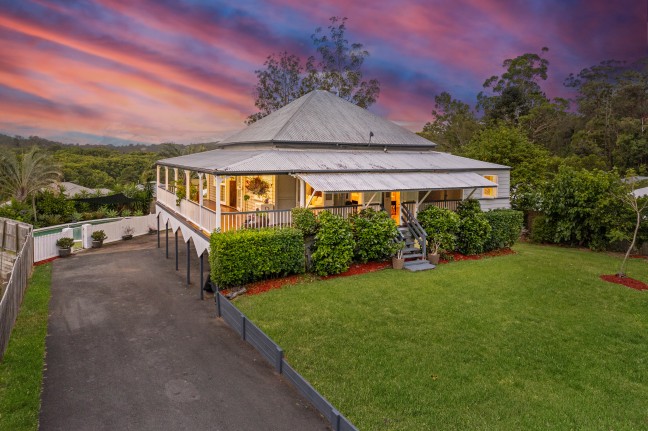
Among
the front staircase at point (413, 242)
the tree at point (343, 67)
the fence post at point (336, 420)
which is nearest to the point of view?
the fence post at point (336, 420)

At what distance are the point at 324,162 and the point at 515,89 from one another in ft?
176

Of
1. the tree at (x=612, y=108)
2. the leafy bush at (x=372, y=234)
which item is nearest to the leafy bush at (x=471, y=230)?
the leafy bush at (x=372, y=234)

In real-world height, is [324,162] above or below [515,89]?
below

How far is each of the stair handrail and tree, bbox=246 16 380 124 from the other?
2724cm

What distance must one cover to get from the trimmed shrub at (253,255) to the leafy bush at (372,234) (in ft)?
7.96

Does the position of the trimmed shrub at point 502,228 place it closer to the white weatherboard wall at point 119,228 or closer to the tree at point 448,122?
the white weatherboard wall at point 119,228

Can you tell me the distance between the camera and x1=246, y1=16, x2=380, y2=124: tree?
137ft

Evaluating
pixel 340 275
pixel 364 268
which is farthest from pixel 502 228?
pixel 340 275

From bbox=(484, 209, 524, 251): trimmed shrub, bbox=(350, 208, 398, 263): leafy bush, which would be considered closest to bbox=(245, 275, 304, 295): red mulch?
bbox=(350, 208, 398, 263): leafy bush

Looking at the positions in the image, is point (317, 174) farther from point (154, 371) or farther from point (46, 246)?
point (46, 246)

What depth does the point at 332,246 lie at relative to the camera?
13.9 metres

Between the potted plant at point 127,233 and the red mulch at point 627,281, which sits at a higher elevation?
the potted plant at point 127,233

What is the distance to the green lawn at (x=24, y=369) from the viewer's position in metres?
6.38

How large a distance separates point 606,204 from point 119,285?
21426 millimetres
